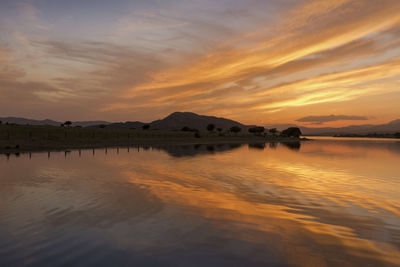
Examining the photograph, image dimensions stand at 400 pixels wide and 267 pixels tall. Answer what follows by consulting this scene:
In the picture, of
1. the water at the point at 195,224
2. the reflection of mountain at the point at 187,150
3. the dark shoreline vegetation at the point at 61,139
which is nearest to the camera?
the water at the point at 195,224

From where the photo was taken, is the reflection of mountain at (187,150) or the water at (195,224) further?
the reflection of mountain at (187,150)

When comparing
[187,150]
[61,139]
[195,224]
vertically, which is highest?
[61,139]

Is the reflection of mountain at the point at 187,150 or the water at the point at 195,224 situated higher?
the water at the point at 195,224

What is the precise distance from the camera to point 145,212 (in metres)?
11.6

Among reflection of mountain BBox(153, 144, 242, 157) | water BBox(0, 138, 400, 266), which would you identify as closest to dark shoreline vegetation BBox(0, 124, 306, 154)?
reflection of mountain BBox(153, 144, 242, 157)

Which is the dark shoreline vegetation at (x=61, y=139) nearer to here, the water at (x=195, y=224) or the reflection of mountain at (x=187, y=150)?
the reflection of mountain at (x=187, y=150)

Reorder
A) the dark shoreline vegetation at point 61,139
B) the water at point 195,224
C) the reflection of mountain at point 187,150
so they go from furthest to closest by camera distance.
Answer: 1. the dark shoreline vegetation at point 61,139
2. the reflection of mountain at point 187,150
3. the water at point 195,224

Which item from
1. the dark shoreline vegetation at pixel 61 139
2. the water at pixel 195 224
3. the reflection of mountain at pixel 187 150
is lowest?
the reflection of mountain at pixel 187 150

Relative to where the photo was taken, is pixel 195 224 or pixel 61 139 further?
pixel 61 139

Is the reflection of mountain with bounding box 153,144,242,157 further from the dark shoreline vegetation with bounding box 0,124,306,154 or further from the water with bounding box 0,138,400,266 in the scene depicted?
the water with bounding box 0,138,400,266

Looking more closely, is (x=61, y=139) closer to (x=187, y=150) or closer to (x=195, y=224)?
(x=187, y=150)

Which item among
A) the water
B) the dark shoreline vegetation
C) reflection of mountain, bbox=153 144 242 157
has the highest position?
the dark shoreline vegetation

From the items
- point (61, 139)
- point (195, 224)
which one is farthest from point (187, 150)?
point (195, 224)

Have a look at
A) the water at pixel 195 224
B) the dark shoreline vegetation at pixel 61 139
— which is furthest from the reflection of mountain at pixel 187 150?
the water at pixel 195 224
